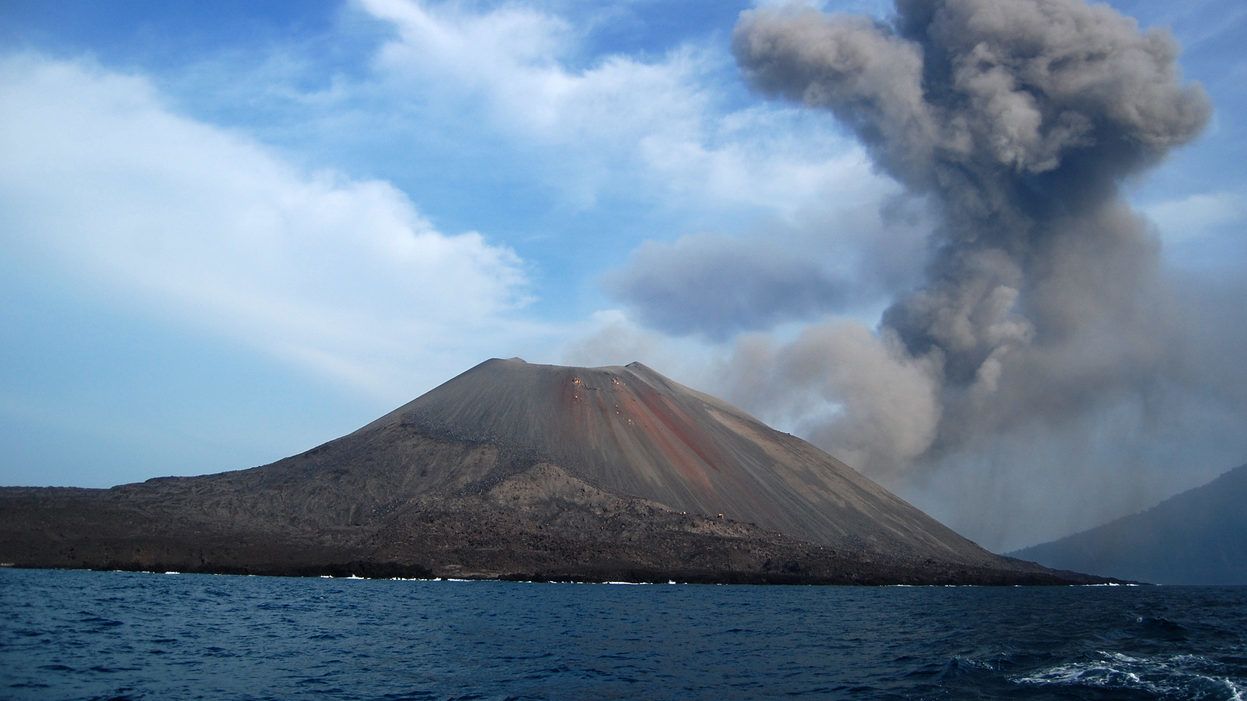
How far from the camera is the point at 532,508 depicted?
435ft

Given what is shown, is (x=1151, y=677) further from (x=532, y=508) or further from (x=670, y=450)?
(x=670, y=450)

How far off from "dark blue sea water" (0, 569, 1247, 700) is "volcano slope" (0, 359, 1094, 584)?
4899cm

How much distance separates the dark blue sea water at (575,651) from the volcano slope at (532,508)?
48989mm

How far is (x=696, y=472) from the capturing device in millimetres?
151375

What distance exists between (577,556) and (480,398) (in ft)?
176

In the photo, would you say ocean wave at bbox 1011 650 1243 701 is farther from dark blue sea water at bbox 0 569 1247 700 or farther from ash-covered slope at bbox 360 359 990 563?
ash-covered slope at bbox 360 359 990 563

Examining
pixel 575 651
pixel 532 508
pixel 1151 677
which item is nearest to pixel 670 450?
pixel 532 508

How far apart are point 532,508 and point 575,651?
311ft

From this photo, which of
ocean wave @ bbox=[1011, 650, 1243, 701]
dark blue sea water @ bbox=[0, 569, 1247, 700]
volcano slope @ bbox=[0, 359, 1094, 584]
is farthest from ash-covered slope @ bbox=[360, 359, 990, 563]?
ocean wave @ bbox=[1011, 650, 1243, 701]

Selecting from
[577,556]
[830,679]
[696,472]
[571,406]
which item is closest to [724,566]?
[577,556]

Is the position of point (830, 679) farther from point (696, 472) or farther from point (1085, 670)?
point (696, 472)

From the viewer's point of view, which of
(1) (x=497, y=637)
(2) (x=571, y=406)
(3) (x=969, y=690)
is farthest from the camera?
(2) (x=571, y=406)

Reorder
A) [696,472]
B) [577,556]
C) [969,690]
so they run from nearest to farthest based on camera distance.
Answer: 1. [969,690]
2. [577,556]
3. [696,472]

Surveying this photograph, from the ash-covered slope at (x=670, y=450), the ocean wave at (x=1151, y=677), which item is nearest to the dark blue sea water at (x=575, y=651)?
the ocean wave at (x=1151, y=677)
